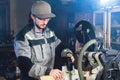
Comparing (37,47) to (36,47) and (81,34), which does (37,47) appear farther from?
(81,34)

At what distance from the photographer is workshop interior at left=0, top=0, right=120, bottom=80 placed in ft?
7.81

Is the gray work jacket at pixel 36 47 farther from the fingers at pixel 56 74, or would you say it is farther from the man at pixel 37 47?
the fingers at pixel 56 74

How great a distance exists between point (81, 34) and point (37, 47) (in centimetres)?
66

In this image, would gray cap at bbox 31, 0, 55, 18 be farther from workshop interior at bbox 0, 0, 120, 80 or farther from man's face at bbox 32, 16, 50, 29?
workshop interior at bbox 0, 0, 120, 80

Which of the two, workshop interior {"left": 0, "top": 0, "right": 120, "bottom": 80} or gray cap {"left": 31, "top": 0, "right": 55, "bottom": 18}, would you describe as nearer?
workshop interior {"left": 0, "top": 0, "right": 120, "bottom": 80}

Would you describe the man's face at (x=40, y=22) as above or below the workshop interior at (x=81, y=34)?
above

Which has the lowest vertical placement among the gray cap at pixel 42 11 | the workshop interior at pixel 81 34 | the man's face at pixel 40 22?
the workshop interior at pixel 81 34

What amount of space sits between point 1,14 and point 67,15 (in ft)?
8.08

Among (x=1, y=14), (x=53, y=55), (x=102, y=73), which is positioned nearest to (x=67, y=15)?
(x=1, y=14)

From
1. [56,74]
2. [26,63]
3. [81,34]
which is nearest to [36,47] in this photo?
[26,63]

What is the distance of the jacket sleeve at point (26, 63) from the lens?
102 inches

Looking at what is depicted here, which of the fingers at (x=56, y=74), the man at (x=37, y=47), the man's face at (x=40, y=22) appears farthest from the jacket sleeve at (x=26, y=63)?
the man's face at (x=40, y=22)

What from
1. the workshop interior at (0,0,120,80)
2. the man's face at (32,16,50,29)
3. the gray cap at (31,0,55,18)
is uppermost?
the gray cap at (31,0,55,18)

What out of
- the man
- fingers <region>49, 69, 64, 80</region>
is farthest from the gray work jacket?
fingers <region>49, 69, 64, 80</region>
